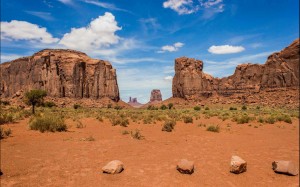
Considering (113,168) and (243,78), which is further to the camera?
(243,78)

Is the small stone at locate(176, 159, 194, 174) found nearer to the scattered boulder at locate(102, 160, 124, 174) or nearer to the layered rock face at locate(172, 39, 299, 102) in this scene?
the scattered boulder at locate(102, 160, 124, 174)

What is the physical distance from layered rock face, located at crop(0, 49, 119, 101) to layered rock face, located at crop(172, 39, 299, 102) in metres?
28.3

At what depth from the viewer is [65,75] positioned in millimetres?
88812

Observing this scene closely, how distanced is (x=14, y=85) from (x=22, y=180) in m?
112

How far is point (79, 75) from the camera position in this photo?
91.2 metres

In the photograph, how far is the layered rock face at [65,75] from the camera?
8688 cm

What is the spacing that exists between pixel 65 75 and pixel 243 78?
68500mm

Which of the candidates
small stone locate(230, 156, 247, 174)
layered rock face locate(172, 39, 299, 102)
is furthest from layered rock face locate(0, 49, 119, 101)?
small stone locate(230, 156, 247, 174)

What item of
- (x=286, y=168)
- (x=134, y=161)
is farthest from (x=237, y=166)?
(x=134, y=161)

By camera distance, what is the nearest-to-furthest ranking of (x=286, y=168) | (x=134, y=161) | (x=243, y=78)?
(x=286, y=168)
(x=134, y=161)
(x=243, y=78)

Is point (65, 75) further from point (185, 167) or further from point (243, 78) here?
point (185, 167)

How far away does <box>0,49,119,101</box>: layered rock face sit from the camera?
86875 mm

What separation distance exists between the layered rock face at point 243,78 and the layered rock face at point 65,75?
28293 mm

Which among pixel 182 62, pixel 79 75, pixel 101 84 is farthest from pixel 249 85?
pixel 79 75
